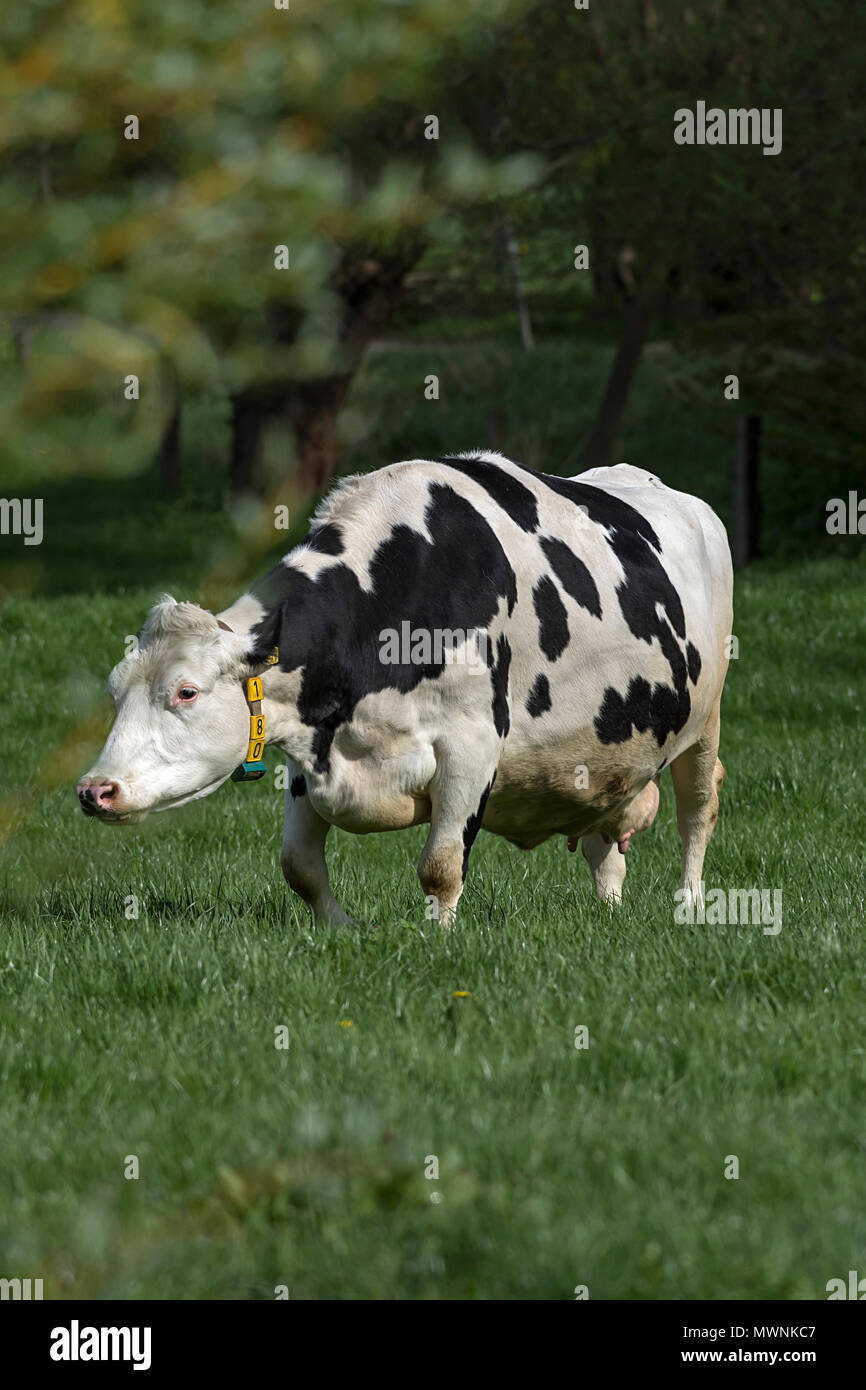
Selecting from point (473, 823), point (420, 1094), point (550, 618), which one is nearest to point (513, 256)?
point (550, 618)

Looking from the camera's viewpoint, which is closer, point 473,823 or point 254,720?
point 254,720

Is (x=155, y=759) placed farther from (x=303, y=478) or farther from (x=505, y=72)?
(x=505, y=72)

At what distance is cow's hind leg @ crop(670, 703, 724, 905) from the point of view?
7371mm

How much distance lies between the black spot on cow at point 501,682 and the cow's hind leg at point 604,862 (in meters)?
1.56

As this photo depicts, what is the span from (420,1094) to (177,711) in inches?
62.9

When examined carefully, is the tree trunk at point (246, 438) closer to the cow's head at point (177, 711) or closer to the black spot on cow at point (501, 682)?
the black spot on cow at point (501, 682)

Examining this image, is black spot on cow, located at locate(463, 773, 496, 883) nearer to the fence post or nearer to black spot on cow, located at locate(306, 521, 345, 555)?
black spot on cow, located at locate(306, 521, 345, 555)

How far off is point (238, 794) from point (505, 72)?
1299cm

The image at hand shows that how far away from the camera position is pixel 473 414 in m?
29.1

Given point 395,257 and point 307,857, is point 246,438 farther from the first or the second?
point 307,857

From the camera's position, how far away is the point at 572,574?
611 cm

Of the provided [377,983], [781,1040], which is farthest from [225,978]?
[781,1040]

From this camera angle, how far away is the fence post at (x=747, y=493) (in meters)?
19.0

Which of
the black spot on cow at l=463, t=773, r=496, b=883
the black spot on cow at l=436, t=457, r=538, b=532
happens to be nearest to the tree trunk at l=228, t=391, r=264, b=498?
the black spot on cow at l=436, t=457, r=538, b=532
